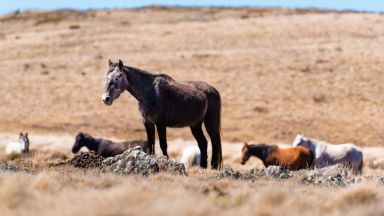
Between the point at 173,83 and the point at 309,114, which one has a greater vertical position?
the point at 173,83

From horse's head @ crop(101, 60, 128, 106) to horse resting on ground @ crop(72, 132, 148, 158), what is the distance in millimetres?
10263

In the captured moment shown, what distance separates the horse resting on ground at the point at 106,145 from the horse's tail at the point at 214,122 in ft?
25.3

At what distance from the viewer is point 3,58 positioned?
6631cm

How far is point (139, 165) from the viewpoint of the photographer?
606 inches

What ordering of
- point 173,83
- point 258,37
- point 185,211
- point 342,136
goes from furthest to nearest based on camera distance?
point 258,37 → point 342,136 → point 173,83 → point 185,211

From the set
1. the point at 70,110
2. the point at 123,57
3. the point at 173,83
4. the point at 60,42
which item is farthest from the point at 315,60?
the point at 173,83

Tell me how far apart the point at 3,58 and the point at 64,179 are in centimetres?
5622

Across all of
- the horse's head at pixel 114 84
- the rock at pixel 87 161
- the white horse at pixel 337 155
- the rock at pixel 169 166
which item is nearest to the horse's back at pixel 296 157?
the white horse at pixel 337 155

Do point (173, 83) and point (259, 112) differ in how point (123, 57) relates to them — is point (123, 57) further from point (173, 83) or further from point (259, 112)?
point (173, 83)

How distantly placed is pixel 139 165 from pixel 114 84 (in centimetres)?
280

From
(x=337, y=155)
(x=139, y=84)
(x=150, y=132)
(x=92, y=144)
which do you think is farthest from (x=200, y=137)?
(x=92, y=144)

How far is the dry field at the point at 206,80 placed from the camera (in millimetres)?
10141

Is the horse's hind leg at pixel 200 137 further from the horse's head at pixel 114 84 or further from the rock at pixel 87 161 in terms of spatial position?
the rock at pixel 87 161

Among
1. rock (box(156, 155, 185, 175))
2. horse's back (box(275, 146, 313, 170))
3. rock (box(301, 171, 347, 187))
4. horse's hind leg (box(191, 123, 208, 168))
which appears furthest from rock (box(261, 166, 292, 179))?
horse's back (box(275, 146, 313, 170))
